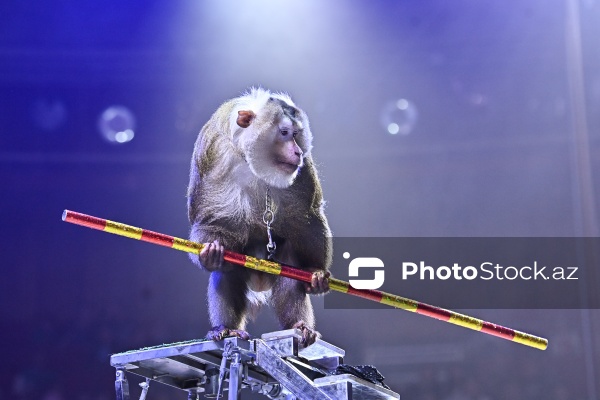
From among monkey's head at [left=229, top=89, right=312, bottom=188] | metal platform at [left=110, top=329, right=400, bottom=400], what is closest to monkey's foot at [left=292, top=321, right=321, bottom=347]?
metal platform at [left=110, top=329, right=400, bottom=400]

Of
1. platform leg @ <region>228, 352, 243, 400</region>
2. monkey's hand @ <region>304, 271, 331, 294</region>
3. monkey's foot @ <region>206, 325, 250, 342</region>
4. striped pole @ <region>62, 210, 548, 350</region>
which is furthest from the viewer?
monkey's hand @ <region>304, 271, 331, 294</region>

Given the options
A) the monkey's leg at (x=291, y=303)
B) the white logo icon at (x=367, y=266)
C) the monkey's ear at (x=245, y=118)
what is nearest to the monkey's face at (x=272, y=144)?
the monkey's ear at (x=245, y=118)

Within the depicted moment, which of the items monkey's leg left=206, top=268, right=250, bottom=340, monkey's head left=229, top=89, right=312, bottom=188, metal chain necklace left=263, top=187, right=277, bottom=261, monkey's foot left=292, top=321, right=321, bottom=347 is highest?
monkey's head left=229, top=89, right=312, bottom=188

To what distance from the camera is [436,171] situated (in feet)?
18.7

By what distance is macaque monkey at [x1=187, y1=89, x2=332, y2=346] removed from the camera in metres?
4.06

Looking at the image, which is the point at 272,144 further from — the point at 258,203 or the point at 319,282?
the point at 319,282

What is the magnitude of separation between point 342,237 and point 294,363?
189 cm

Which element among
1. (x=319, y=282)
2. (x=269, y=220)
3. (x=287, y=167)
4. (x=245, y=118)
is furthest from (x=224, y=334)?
(x=245, y=118)

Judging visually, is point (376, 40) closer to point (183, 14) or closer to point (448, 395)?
point (183, 14)

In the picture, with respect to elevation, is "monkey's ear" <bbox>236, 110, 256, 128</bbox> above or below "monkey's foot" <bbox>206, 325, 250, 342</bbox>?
above

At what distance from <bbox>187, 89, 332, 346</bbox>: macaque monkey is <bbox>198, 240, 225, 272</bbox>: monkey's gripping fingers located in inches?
7.6

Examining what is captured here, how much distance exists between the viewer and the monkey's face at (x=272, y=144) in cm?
413

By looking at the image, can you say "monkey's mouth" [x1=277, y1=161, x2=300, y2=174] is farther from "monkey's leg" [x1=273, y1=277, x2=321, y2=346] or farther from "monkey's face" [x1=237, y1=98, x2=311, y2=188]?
"monkey's leg" [x1=273, y1=277, x2=321, y2=346]

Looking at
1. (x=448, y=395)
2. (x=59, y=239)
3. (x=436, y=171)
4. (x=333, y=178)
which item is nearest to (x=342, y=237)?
(x=333, y=178)
